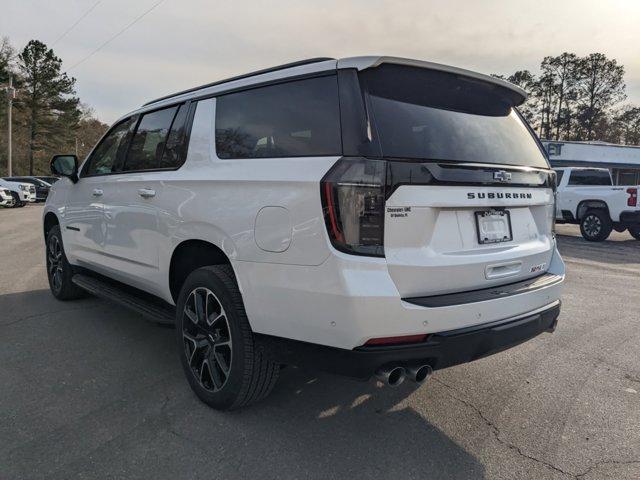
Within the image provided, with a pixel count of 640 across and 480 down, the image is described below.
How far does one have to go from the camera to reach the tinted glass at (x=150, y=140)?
371 centimetres

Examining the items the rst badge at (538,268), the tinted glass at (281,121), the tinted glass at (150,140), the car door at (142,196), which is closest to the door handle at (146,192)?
the car door at (142,196)

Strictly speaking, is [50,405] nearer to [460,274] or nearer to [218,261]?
[218,261]

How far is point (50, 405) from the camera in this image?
307cm

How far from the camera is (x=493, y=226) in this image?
8.92ft

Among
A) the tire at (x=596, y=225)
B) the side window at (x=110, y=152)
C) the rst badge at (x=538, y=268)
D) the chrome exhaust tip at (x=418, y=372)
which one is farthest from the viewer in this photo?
the tire at (x=596, y=225)

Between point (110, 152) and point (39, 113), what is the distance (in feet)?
178

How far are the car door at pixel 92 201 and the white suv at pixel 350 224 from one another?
3.37 feet

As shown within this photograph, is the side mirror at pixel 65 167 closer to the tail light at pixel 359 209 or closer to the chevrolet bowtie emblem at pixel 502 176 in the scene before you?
the tail light at pixel 359 209

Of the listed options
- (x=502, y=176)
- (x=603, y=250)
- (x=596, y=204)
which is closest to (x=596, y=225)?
(x=596, y=204)

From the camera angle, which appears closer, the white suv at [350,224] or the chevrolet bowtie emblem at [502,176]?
the white suv at [350,224]

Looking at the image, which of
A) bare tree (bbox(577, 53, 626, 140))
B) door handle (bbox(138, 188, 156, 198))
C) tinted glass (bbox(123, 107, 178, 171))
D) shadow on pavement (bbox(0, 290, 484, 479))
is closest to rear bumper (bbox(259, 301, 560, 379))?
shadow on pavement (bbox(0, 290, 484, 479))

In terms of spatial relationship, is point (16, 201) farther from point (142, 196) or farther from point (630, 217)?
point (630, 217)

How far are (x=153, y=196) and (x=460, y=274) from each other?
217 cm

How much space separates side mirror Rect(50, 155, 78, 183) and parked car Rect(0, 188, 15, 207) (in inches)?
777
